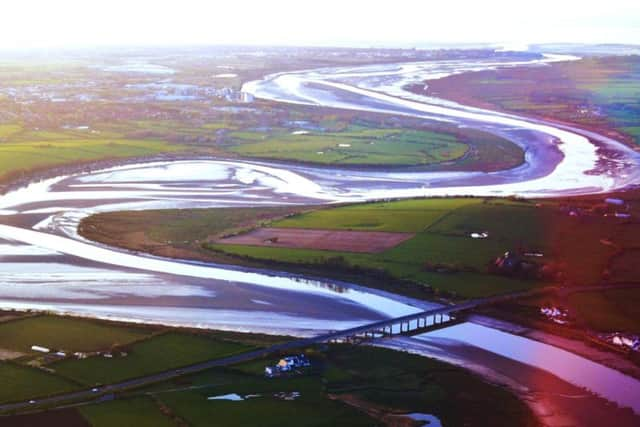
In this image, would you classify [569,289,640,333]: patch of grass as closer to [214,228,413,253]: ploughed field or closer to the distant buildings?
[214,228,413,253]: ploughed field

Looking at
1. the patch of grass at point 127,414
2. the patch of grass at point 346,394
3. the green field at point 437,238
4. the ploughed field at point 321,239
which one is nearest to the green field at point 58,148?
the ploughed field at point 321,239

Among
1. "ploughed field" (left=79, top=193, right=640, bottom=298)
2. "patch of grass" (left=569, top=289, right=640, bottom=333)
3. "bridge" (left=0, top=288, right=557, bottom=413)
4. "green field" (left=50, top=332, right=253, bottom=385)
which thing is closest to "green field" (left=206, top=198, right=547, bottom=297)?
Result: "ploughed field" (left=79, top=193, right=640, bottom=298)

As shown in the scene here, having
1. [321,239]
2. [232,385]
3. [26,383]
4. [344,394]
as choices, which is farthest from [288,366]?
[321,239]

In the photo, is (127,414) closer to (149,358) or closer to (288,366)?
(149,358)

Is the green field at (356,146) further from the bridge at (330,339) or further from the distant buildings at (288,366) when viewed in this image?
the distant buildings at (288,366)

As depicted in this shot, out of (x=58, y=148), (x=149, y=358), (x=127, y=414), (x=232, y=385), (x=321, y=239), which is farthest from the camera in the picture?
(x=58, y=148)
